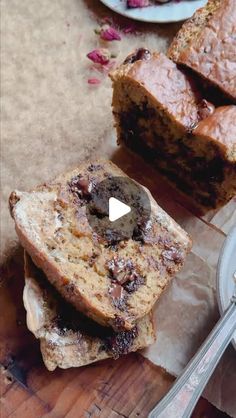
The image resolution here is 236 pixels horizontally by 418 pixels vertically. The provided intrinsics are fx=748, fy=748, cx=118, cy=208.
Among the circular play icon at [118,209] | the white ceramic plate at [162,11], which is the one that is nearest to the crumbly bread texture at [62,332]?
the circular play icon at [118,209]

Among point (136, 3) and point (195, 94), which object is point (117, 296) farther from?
point (136, 3)

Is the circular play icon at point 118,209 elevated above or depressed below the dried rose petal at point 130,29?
below

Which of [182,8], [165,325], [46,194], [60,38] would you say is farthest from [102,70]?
[165,325]

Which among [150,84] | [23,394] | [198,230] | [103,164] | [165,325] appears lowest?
[23,394]

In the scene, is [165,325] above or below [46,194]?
below

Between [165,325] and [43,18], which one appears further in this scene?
[43,18]

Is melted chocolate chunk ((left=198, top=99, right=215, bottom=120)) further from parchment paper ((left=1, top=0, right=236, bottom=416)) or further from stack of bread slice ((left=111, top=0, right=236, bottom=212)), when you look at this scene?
parchment paper ((left=1, top=0, right=236, bottom=416))

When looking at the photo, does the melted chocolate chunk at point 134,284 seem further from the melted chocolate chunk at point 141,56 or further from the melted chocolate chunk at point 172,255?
the melted chocolate chunk at point 141,56

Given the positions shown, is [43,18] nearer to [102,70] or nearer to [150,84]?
[102,70]
